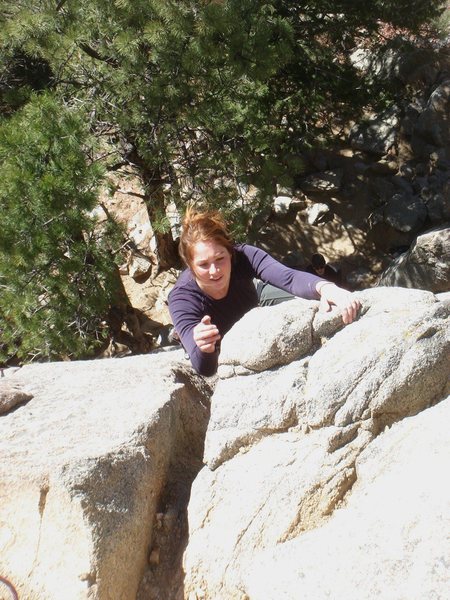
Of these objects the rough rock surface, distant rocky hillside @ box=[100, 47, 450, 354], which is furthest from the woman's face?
distant rocky hillside @ box=[100, 47, 450, 354]

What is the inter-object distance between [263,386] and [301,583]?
2.52 ft

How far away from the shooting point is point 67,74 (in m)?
5.21

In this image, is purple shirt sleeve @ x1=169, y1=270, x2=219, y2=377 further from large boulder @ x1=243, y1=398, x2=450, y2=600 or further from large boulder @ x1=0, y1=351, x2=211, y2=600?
large boulder @ x1=243, y1=398, x2=450, y2=600

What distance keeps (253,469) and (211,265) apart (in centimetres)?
78

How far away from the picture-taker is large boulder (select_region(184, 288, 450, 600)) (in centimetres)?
221

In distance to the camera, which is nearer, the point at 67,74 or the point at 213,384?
the point at 213,384

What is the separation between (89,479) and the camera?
2.27 metres

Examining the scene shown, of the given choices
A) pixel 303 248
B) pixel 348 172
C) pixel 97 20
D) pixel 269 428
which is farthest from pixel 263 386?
pixel 348 172

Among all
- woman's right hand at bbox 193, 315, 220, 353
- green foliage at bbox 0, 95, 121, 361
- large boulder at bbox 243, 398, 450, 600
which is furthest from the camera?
green foliage at bbox 0, 95, 121, 361

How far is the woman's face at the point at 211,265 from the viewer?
8.87 feet

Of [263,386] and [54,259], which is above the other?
[54,259]

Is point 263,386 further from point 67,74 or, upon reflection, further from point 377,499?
point 67,74

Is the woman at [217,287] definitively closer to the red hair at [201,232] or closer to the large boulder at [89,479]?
the red hair at [201,232]

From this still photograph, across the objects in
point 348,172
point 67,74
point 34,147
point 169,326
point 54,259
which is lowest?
point 169,326
